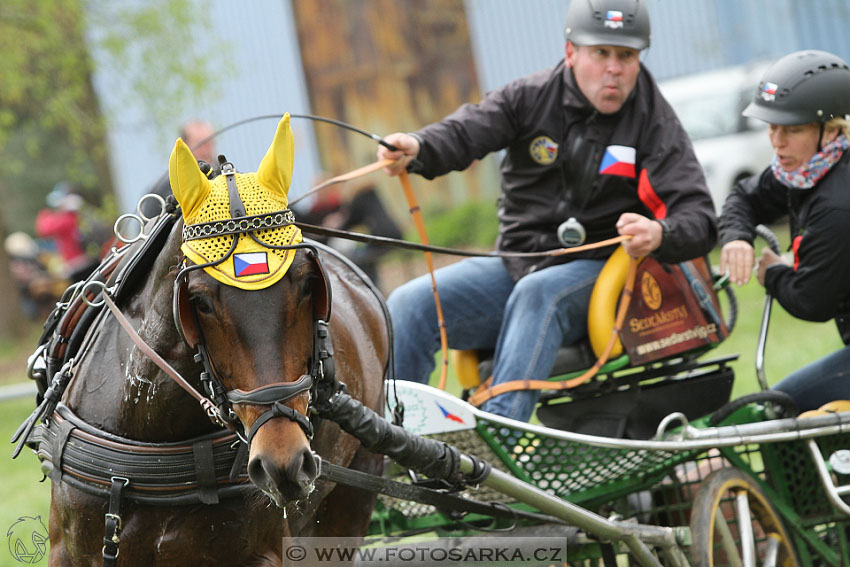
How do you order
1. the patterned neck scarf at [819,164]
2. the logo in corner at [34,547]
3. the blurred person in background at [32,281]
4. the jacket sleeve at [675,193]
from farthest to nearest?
the blurred person in background at [32,281] → the patterned neck scarf at [819,164] → the jacket sleeve at [675,193] → the logo in corner at [34,547]

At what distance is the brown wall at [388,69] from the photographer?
16266mm

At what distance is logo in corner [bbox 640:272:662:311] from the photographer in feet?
13.4

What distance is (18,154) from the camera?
2230 cm

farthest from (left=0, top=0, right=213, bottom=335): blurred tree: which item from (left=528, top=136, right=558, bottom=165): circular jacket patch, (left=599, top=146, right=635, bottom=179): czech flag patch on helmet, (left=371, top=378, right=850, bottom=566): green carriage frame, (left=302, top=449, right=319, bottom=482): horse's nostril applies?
(left=302, top=449, right=319, bottom=482): horse's nostril

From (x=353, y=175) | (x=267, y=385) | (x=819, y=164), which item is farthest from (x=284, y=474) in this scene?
(x=819, y=164)

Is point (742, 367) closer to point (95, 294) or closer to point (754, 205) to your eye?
point (754, 205)

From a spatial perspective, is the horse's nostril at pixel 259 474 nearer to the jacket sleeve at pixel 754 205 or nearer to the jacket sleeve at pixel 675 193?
the jacket sleeve at pixel 675 193

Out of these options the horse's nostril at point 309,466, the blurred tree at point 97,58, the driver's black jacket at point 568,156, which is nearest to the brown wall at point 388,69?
the blurred tree at point 97,58

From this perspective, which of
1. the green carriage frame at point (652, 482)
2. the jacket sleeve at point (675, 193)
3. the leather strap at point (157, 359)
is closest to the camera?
the leather strap at point (157, 359)

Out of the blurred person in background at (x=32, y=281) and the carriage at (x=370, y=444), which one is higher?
the carriage at (x=370, y=444)

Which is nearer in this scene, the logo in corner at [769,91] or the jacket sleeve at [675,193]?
the jacket sleeve at [675,193]

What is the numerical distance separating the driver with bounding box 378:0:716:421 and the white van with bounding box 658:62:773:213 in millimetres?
9830

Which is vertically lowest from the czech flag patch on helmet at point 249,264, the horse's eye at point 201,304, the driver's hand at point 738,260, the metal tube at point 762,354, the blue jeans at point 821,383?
the blue jeans at point 821,383

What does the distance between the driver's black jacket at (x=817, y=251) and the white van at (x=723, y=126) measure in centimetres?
981
